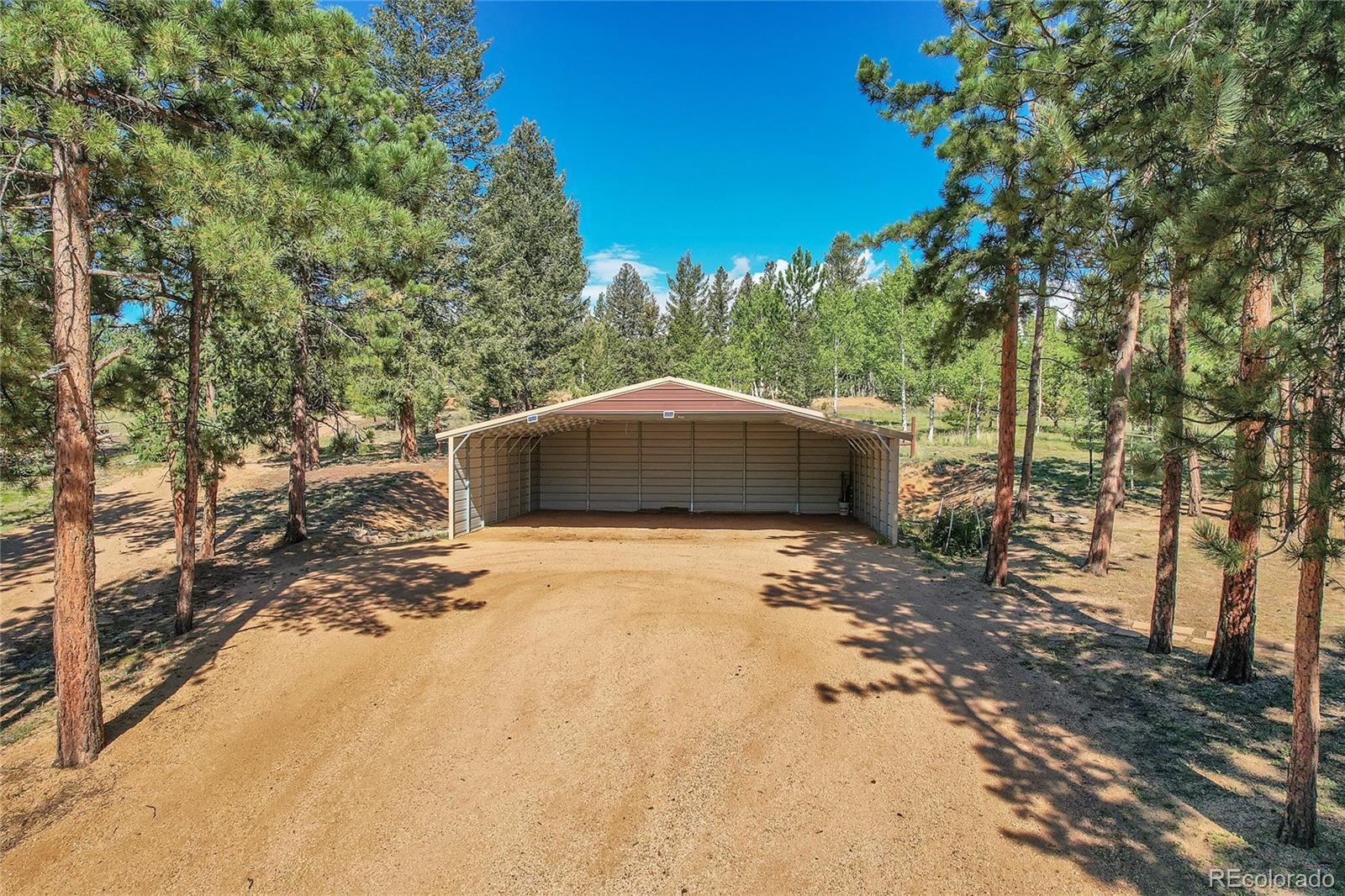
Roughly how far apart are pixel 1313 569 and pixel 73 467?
8193 millimetres

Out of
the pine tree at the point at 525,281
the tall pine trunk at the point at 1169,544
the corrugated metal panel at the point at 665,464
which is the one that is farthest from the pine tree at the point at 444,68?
the tall pine trunk at the point at 1169,544

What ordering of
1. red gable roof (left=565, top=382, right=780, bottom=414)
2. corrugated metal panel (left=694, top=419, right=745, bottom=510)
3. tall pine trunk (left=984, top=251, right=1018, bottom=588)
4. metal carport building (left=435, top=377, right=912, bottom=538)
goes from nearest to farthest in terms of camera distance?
tall pine trunk (left=984, top=251, right=1018, bottom=588) → red gable roof (left=565, top=382, right=780, bottom=414) → metal carport building (left=435, top=377, right=912, bottom=538) → corrugated metal panel (left=694, top=419, right=745, bottom=510)

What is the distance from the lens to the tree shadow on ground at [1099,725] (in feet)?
12.0

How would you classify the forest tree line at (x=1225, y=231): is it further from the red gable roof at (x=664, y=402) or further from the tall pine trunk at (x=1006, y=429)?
the red gable roof at (x=664, y=402)

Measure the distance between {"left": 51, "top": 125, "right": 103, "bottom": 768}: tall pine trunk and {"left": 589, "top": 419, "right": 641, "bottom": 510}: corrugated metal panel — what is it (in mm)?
13460

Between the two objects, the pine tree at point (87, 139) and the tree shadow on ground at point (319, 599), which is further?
the tree shadow on ground at point (319, 599)

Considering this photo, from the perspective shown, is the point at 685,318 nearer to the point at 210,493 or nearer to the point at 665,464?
the point at 665,464

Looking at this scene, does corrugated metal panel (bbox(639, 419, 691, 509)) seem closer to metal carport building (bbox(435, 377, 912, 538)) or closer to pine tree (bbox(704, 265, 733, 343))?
metal carport building (bbox(435, 377, 912, 538))

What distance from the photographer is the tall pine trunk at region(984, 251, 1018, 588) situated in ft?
27.5

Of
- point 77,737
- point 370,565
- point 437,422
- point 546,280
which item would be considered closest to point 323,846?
point 77,737

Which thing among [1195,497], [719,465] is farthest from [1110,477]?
[719,465]

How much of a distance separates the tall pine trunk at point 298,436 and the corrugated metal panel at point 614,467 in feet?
25.6

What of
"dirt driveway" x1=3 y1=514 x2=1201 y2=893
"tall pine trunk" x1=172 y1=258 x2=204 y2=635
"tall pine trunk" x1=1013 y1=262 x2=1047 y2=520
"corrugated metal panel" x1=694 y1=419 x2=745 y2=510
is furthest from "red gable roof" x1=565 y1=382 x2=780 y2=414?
"tall pine trunk" x1=172 y1=258 x2=204 y2=635

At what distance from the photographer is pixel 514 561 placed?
10953 mm
